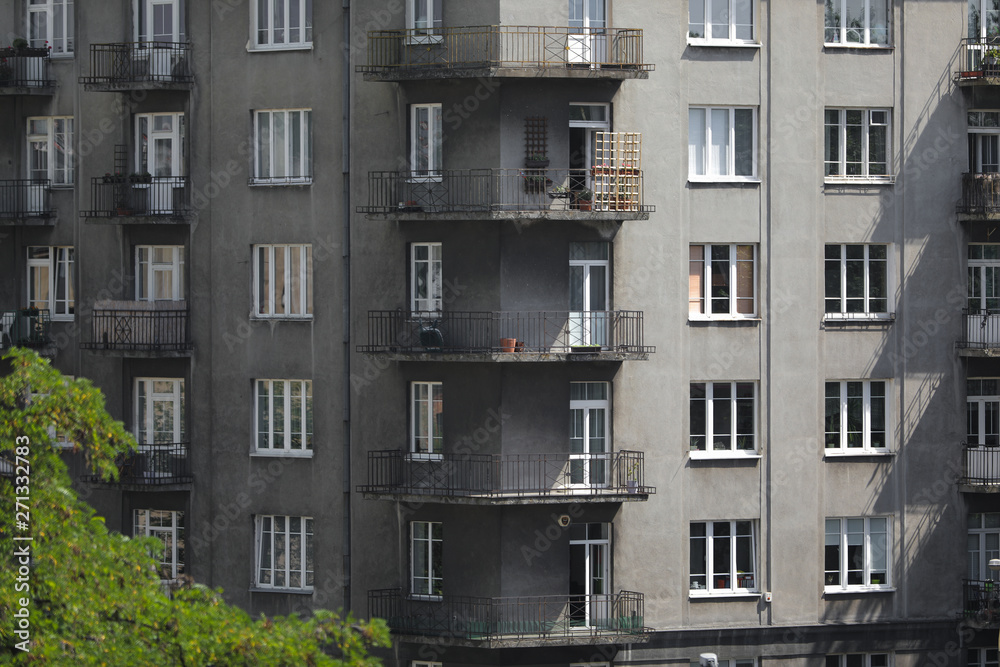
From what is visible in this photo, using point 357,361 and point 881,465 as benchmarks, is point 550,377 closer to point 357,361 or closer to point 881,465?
point 357,361

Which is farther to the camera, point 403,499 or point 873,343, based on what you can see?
point 873,343

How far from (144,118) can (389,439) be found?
11.5m

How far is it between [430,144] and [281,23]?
5575mm

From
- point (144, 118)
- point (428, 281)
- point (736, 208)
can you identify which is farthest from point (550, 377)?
point (144, 118)

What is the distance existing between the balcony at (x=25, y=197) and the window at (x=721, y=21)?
18.8 metres

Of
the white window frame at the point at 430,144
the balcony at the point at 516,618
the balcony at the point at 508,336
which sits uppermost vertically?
the white window frame at the point at 430,144

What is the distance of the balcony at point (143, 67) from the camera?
4100cm

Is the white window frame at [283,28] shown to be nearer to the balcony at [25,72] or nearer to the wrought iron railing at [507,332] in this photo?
the balcony at [25,72]

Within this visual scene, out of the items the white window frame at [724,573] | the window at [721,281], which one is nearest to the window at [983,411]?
the window at [721,281]

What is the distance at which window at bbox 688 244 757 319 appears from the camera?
133 feet

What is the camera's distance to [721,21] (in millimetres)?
40531

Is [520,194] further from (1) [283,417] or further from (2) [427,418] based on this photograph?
(1) [283,417]

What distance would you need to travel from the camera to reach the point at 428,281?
39.9 meters

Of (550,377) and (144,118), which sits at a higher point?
(144,118)
